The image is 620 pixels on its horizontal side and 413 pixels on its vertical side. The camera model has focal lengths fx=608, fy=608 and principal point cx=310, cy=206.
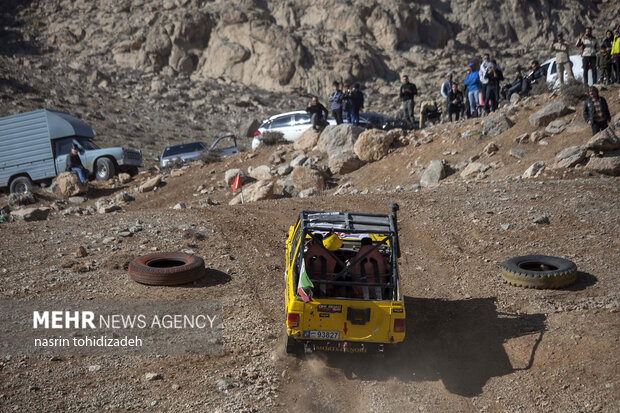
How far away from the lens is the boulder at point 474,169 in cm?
1656

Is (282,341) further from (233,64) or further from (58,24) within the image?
(58,24)

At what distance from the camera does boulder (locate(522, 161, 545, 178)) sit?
15211 mm

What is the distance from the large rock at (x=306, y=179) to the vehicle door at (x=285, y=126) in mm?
5628

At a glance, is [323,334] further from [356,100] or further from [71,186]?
[71,186]

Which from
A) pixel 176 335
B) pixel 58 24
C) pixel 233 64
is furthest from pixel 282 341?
pixel 58 24

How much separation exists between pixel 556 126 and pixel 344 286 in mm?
12190

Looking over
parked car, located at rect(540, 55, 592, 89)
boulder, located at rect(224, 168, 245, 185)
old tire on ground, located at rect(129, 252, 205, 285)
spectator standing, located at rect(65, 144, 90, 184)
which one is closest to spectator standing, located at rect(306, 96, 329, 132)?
boulder, located at rect(224, 168, 245, 185)

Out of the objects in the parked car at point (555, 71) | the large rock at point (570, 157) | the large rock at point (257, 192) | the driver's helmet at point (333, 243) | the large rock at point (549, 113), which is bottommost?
the large rock at point (257, 192)

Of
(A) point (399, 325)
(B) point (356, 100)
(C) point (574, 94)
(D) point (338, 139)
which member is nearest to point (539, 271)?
(A) point (399, 325)

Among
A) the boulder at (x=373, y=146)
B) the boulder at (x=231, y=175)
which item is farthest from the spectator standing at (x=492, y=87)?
the boulder at (x=231, y=175)

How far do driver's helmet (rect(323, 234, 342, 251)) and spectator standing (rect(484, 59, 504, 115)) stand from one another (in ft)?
43.4

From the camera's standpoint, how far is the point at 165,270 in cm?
981

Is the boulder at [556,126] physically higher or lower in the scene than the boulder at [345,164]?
higher

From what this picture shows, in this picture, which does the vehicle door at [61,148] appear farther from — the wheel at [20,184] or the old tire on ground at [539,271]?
the old tire on ground at [539,271]
